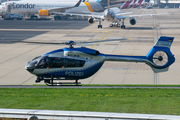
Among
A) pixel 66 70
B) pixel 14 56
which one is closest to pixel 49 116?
pixel 66 70

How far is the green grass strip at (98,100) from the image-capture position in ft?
51.8

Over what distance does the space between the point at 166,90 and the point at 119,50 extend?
21640 millimetres

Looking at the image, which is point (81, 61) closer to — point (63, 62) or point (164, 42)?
point (63, 62)

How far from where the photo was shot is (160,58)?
22.8m

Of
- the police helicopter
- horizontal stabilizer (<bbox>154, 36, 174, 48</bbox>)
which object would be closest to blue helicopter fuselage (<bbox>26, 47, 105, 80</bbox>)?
the police helicopter

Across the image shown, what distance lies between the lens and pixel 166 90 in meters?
21.8

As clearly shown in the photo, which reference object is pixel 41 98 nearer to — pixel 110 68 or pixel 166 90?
pixel 166 90

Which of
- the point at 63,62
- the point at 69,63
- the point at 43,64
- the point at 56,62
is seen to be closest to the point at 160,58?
the point at 69,63

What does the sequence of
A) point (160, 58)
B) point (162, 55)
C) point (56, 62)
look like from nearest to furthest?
point (160, 58) < point (162, 55) < point (56, 62)

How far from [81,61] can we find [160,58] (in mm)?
6029

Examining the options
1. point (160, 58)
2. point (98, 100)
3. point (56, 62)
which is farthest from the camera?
point (56, 62)

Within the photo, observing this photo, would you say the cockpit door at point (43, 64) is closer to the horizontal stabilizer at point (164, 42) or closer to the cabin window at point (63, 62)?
the cabin window at point (63, 62)

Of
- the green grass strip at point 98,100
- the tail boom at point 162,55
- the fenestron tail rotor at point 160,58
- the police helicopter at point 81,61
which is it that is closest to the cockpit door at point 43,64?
the police helicopter at point 81,61

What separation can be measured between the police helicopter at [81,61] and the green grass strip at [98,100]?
6.70 ft
